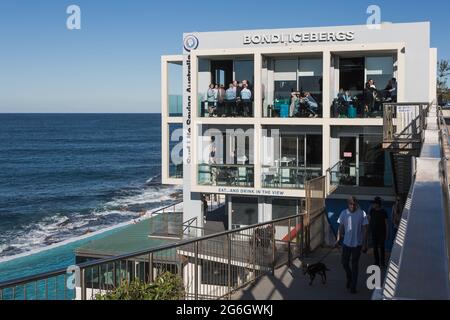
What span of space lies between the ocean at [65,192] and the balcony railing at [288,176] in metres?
16.1

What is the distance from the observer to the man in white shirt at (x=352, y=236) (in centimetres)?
1030

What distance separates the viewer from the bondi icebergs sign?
23659 millimetres

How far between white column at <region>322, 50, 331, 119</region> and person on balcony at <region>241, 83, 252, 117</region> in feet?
9.64

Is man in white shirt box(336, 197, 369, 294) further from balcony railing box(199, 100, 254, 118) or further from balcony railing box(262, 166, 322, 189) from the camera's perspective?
balcony railing box(199, 100, 254, 118)

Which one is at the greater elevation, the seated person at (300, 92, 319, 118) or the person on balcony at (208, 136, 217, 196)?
the seated person at (300, 92, 319, 118)

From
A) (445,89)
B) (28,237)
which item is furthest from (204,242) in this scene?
(445,89)

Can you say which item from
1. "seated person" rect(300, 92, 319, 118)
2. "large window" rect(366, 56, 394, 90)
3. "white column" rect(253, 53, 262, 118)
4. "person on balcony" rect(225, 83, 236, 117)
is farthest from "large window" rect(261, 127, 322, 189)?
"large window" rect(366, 56, 394, 90)

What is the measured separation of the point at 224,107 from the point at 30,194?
5140 centimetres

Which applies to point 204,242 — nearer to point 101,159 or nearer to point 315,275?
point 315,275

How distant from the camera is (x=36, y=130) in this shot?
7013 inches

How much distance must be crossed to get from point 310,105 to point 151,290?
59.1 ft

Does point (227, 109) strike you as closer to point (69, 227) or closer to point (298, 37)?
point (298, 37)

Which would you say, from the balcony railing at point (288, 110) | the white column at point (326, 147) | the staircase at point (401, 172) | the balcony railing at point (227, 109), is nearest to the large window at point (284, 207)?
the white column at point (326, 147)

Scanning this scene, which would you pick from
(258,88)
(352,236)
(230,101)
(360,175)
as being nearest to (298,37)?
(258,88)
